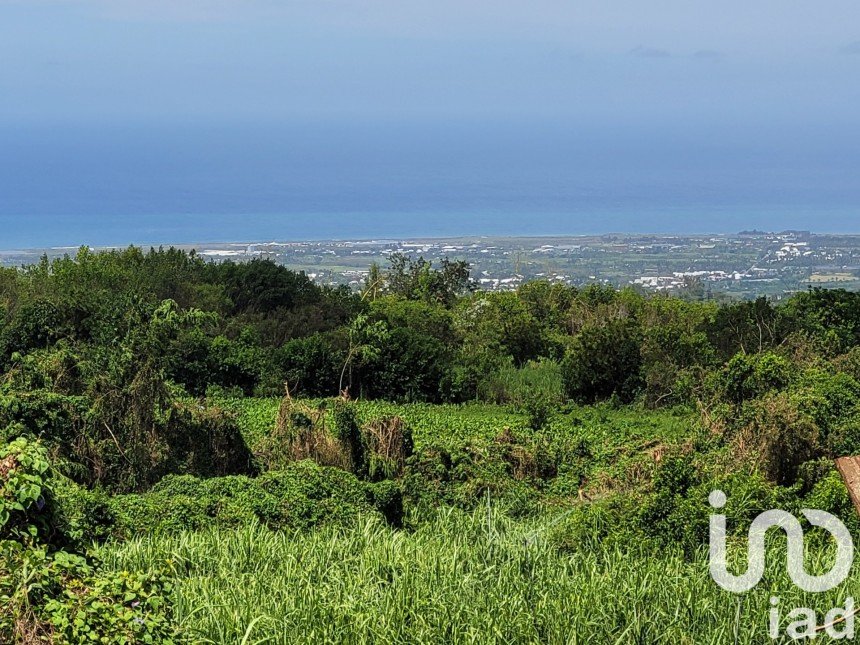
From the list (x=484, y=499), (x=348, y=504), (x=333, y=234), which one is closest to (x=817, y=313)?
(x=484, y=499)

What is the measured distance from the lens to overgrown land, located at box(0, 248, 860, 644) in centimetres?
573

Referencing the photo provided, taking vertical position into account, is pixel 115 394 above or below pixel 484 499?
above

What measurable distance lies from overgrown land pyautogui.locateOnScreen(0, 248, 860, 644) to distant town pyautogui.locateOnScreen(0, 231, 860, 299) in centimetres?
4497

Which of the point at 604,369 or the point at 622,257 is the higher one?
the point at 622,257

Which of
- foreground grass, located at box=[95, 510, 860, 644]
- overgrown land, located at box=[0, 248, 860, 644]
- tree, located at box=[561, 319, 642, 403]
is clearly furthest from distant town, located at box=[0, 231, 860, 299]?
foreground grass, located at box=[95, 510, 860, 644]

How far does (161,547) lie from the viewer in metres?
7.55

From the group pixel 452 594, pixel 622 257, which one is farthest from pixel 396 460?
pixel 622 257

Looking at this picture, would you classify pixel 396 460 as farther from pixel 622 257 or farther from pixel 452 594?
pixel 622 257

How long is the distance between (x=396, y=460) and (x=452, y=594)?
21.9 ft

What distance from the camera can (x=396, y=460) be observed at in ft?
41.8

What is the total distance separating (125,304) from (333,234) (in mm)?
121471

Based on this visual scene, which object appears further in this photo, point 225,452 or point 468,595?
point 225,452

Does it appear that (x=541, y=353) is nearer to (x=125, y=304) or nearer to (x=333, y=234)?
(x=125, y=304)

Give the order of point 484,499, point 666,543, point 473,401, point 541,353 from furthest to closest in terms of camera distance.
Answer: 1. point 541,353
2. point 473,401
3. point 484,499
4. point 666,543
